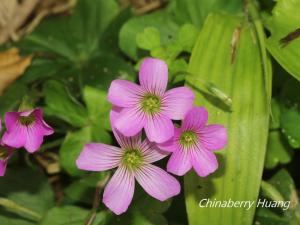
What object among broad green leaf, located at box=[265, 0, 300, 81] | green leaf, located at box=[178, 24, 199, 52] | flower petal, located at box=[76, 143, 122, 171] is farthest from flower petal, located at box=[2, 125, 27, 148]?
broad green leaf, located at box=[265, 0, 300, 81]

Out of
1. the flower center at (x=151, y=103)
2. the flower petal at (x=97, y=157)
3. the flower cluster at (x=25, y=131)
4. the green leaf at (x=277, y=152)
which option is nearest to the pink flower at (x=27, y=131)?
the flower cluster at (x=25, y=131)

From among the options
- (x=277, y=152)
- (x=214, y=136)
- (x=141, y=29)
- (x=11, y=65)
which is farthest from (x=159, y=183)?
(x=11, y=65)

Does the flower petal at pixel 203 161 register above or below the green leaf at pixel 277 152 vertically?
above

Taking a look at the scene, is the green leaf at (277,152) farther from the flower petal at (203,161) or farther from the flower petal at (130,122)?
the flower petal at (130,122)

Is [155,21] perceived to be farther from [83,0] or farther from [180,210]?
[180,210]

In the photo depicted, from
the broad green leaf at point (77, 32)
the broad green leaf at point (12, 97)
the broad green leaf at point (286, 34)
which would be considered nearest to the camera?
the broad green leaf at point (286, 34)

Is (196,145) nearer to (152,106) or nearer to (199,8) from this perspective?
(152,106)

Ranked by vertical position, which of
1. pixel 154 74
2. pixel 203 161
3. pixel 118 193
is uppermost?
pixel 154 74

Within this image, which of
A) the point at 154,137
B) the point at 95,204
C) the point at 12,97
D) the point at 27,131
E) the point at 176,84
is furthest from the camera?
the point at 12,97
